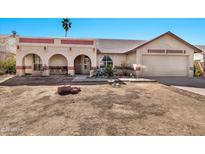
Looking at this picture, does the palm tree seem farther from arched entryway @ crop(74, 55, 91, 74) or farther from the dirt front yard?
the dirt front yard

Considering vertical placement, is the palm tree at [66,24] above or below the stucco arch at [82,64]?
above

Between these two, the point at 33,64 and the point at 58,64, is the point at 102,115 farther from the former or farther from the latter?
the point at 33,64

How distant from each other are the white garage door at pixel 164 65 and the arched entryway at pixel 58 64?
1045 centimetres

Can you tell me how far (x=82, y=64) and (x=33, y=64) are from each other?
6.71 meters

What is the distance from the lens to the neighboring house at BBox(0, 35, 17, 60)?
27312 mm

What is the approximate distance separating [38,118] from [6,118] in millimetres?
1311

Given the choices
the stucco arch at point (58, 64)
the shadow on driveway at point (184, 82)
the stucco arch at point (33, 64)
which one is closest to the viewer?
the shadow on driveway at point (184, 82)

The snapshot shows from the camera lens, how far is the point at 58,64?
69.4 feet

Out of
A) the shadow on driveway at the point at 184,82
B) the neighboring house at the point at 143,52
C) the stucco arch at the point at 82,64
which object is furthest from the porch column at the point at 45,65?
the shadow on driveway at the point at 184,82

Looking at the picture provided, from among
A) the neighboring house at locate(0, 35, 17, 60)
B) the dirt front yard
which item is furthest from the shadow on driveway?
the neighboring house at locate(0, 35, 17, 60)

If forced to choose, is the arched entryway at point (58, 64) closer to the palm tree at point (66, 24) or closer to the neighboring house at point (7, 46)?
the neighboring house at point (7, 46)

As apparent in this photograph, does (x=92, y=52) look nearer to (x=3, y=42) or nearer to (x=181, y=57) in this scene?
(x=181, y=57)

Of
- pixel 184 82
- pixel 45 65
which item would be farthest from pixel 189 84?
pixel 45 65

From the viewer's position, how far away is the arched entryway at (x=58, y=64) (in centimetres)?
2079
